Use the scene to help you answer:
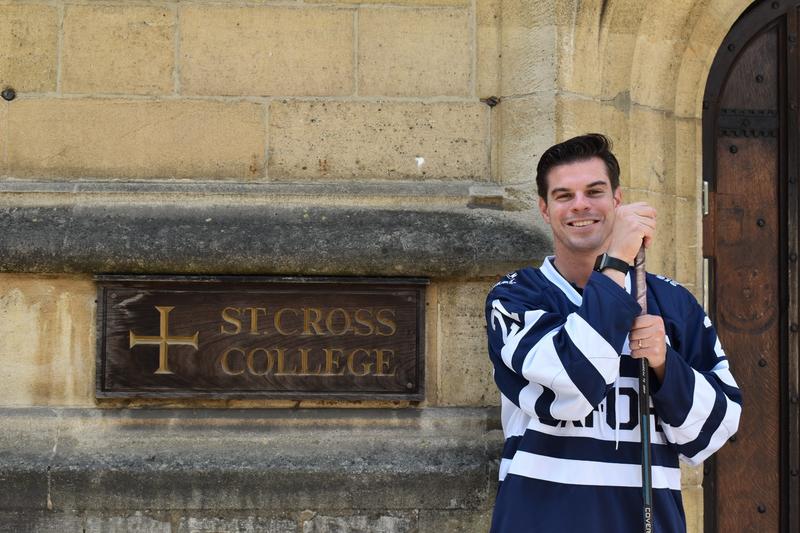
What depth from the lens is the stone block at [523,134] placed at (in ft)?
10.9

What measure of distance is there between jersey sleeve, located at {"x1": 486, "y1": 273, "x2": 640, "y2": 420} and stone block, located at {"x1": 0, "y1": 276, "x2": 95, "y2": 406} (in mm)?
1676

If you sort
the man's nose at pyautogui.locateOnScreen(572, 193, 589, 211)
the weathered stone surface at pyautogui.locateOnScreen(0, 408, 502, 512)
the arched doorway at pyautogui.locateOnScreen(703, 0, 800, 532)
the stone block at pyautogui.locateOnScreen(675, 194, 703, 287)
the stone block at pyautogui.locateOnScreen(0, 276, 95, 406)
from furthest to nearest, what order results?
the arched doorway at pyautogui.locateOnScreen(703, 0, 800, 532) < the stone block at pyautogui.locateOnScreen(675, 194, 703, 287) < the stone block at pyautogui.locateOnScreen(0, 276, 95, 406) < the weathered stone surface at pyautogui.locateOnScreen(0, 408, 502, 512) < the man's nose at pyautogui.locateOnScreen(572, 193, 589, 211)

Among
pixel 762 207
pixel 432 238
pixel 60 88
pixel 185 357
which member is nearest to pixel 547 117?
pixel 432 238

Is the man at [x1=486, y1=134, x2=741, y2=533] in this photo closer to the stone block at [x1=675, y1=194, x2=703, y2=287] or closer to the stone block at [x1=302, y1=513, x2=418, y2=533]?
the stone block at [x1=302, y1=513, x2=418, y2=533]

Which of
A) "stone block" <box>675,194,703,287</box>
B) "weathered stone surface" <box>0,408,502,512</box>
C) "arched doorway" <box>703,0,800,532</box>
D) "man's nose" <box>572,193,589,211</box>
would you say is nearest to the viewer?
"man's nose" <box>572,193,589,211</box>

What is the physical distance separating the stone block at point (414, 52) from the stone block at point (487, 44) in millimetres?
37

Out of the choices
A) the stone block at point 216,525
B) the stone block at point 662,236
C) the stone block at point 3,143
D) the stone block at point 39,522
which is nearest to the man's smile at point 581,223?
the stone block at point 662,236

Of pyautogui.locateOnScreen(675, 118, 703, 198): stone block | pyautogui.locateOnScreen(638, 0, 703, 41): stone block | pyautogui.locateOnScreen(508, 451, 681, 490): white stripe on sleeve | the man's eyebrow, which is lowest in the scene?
pyautogui.locateOnScreen(508, 451, 681, 490): white stripe on sleeve

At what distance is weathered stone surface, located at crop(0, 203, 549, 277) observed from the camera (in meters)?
3.20

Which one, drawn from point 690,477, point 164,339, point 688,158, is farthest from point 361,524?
point 688,158

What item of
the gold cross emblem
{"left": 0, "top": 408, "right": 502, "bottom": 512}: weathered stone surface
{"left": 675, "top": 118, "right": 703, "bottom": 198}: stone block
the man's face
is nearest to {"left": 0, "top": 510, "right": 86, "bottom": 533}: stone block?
{"left": 0, "top": 408, "right": 502, "bottom": 512}: weathered stone surface

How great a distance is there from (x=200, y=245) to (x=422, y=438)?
981 mm

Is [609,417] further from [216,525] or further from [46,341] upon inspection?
[46,341]

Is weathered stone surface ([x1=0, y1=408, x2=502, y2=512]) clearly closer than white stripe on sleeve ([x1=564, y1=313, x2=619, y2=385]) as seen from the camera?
No
